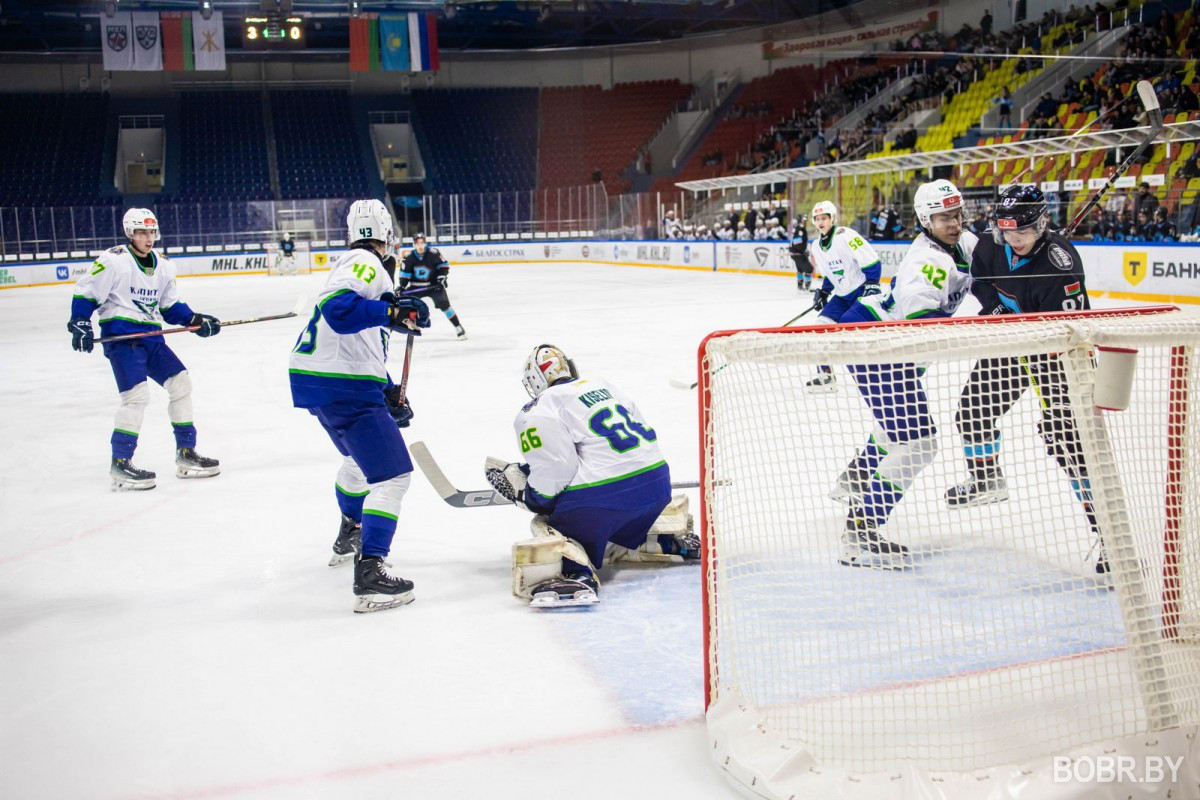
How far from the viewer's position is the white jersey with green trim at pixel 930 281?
3873 millimetres

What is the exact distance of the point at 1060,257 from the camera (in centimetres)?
378

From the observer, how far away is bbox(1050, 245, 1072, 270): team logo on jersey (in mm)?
3773

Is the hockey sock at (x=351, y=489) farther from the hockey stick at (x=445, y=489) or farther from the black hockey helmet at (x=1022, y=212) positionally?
the black hockey helmet at (x=1022, y=212)

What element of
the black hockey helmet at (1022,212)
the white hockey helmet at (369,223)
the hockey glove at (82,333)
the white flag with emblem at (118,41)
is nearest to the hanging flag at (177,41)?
the white flag with emblem at (118,41)

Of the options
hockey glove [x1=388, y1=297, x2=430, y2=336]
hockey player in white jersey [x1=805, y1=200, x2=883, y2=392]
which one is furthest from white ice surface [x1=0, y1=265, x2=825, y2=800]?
hockey player in white jersey [x1=805, y1=200, x2=883, y2=392]

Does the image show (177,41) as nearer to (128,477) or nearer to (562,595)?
(128,477)

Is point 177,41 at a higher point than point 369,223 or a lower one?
higher

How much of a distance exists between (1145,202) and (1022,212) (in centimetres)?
951

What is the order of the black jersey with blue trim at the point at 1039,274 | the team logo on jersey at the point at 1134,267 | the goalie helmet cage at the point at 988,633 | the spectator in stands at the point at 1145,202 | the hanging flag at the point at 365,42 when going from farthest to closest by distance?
the hanging flag at the point at 365,42, the team logo on jersey at the point at 1134,267, the spectator in stands at the point at 1145,202, the black jersey with blue trim at the point at 1039,274, the goalie helmet cage at the point at 988,633

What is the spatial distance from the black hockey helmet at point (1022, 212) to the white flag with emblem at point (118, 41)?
25266 mm

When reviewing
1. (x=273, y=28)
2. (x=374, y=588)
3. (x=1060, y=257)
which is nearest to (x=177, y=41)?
(x=273, y=28)

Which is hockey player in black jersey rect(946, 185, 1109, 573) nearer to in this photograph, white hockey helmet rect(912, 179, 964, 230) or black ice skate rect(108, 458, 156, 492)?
white hockey helmet rect(912, 179, 964, 230)

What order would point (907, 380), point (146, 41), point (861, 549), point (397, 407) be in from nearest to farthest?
point (907, 380) → point (861, 549) → point (397, 407) → point (146, 41)

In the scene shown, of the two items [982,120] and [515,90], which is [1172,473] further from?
[515,90]
